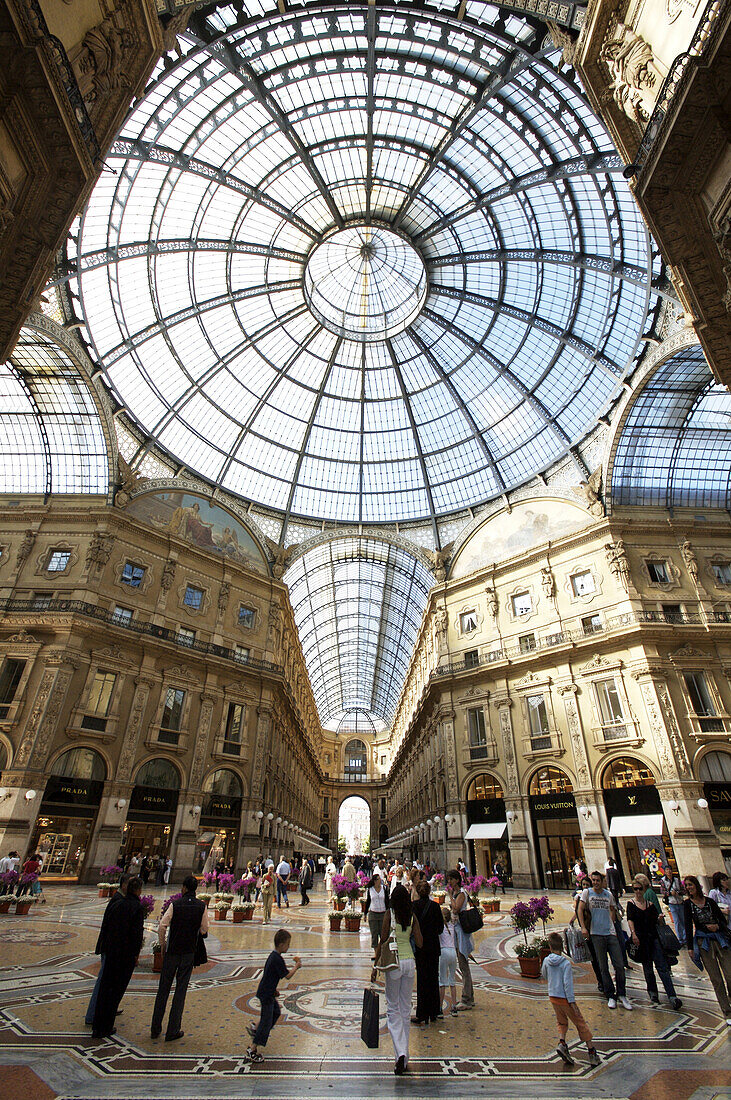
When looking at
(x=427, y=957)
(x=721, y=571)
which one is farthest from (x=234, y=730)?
(x=721, y=571)

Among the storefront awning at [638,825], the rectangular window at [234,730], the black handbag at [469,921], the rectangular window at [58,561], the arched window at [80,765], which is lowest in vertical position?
the black handbag at [469,921]

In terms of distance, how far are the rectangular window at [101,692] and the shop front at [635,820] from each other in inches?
1026

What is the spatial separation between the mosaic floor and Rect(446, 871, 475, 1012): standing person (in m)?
0.19

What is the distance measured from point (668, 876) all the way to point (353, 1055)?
75.6 ft

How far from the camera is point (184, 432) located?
3719 centimetres

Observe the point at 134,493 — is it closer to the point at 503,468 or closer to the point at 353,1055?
the point at 503,468

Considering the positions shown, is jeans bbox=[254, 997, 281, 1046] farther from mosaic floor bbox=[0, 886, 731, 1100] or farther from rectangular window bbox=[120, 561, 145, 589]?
rectangular window bbox=[120, 561, 145, 589]

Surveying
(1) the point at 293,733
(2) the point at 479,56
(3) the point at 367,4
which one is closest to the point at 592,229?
(2) the point at 479,56

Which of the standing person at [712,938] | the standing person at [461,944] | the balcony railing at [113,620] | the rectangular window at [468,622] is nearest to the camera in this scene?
the standing person at [712,938]

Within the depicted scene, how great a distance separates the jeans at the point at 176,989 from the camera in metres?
6.21

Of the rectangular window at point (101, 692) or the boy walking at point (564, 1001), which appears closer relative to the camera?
the boy walking at point (564, 1001)

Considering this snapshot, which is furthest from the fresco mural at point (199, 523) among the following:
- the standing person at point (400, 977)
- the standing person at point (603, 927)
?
the standing person at point (603, 927)

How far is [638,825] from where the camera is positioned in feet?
85.3

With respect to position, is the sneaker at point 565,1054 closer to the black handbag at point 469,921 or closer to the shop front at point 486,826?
the black handbag at point 469,921
